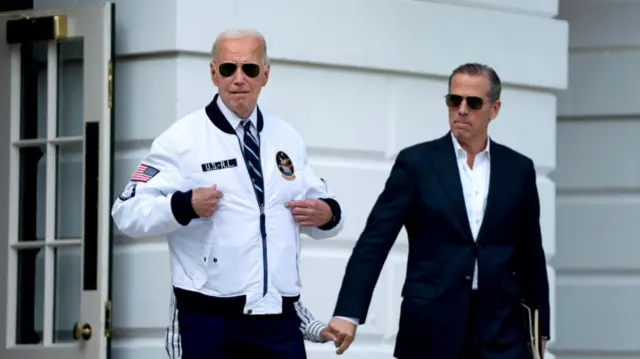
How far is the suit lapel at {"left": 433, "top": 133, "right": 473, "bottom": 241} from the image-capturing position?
22.0 feet

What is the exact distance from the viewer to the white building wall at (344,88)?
28.5 feet

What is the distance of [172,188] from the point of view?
6344 millimetres

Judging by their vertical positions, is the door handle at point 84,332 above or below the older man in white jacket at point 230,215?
below

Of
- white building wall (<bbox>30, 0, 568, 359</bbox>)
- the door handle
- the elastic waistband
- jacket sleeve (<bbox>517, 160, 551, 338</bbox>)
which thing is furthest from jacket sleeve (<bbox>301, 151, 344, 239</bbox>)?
the door handle

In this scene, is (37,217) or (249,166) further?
(37,217)

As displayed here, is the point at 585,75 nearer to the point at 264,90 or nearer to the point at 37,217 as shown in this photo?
the point at 264,90

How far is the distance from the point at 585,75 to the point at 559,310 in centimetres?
137

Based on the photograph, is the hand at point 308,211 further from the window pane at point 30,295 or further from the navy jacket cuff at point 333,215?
the window pane at point 30,295

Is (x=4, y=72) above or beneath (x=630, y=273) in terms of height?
above

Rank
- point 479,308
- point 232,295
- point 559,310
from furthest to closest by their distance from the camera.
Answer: point 559,310 < point 479,308 < point 232,295

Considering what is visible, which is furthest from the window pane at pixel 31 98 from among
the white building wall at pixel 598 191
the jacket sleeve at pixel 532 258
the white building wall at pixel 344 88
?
the white building wall at pixel 598 191

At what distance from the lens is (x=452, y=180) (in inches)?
266

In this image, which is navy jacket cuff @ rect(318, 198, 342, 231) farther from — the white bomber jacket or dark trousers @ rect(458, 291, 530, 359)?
dark trousers @ rect(458, 291, 530, 359)

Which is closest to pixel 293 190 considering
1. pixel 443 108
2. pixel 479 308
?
pixel 479 308
